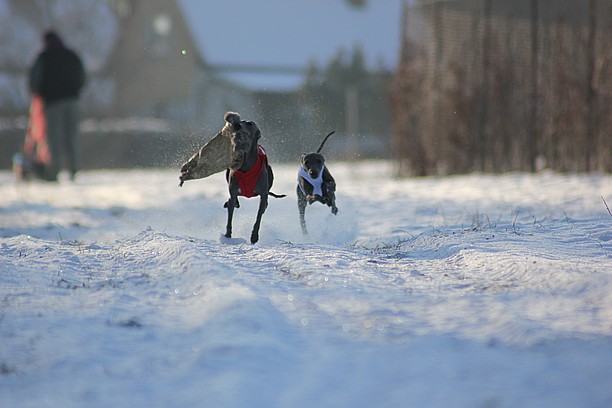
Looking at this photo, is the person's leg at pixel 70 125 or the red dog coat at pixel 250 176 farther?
the person's leg at pixel 70 125

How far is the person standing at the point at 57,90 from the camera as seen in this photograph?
14516 mm

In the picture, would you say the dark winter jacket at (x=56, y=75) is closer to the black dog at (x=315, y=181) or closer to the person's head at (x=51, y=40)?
the person's head at (x=51, y=40)

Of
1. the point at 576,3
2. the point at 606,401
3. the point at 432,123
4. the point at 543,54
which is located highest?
the point at 576,3

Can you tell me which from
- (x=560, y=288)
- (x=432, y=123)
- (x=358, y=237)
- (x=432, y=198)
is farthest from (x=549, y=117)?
(x=560, y=288)

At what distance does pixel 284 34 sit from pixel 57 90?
21841 millimetres

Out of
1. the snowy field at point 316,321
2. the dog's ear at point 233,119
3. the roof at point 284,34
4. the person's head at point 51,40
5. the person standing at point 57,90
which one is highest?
the roof at point 284,34

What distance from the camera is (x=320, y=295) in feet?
13.5

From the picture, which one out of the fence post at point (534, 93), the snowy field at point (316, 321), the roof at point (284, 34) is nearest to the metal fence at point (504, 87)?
the fence post at point (534, 93)

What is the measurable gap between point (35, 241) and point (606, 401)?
455cm

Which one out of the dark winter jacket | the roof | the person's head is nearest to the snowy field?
the dark winter jacket

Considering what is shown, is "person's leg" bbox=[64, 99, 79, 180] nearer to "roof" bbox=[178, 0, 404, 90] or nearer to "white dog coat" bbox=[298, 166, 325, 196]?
"white dog coat" bbox=[298, 166, 325, 196]

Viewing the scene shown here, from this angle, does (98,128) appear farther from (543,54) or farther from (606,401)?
(606,401)

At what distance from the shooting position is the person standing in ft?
47.6

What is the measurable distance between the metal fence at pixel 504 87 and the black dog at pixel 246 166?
22.1 feet
